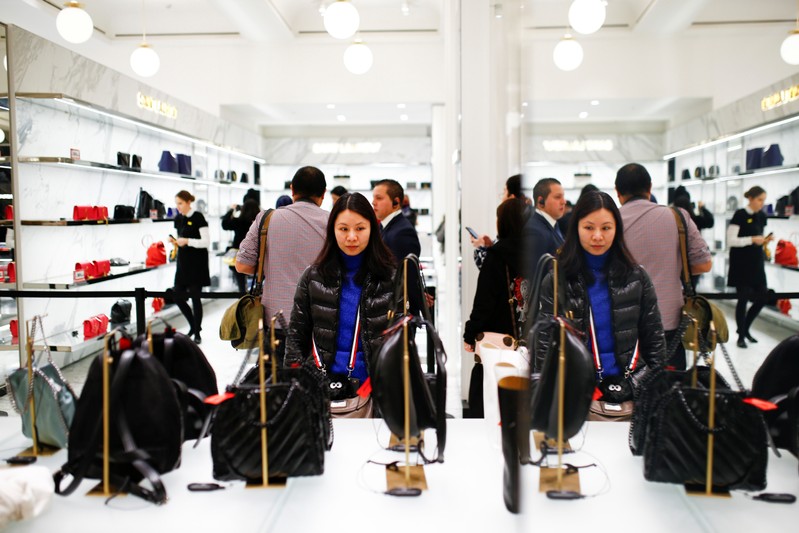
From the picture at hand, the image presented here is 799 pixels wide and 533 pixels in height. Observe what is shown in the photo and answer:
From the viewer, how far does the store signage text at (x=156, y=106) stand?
22.6 ft

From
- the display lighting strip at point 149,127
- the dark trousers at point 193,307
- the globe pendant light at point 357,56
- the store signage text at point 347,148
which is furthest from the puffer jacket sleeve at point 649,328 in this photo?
the store signage text at point 347,148

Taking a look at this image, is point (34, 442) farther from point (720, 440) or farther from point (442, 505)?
point (720, 440)

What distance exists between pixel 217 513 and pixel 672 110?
1.28 m

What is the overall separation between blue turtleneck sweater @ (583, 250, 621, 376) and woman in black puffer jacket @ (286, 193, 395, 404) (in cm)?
82

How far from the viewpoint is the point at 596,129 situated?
5.06 feet

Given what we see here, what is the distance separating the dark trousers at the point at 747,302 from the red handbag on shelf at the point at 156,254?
20.2 feet

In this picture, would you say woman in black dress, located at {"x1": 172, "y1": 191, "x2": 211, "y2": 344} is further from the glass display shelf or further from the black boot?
the black boot

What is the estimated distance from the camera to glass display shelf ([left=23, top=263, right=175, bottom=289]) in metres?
5.13

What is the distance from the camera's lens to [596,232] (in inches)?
53.8

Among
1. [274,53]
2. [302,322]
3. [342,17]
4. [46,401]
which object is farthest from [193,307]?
[274,53]

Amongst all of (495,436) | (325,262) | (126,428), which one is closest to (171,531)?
(126,428)

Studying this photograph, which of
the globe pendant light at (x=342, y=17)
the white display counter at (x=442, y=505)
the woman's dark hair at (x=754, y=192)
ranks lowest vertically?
the white display counter at (x=442, y=505)

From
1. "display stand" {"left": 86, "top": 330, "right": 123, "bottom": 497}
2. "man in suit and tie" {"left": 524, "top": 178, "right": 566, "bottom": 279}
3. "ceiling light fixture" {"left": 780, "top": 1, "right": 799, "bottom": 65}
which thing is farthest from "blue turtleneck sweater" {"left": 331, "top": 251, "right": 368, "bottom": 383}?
"ceiling light fixture" {"left": 780, "top": 1, "right": 799, "bottom": 65}

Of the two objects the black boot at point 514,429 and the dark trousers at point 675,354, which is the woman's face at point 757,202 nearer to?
the dark trousers at point 675,354
